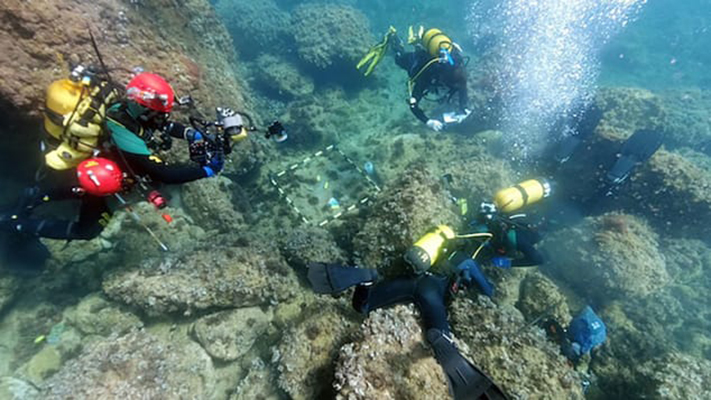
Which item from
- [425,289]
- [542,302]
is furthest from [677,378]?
[425,289]

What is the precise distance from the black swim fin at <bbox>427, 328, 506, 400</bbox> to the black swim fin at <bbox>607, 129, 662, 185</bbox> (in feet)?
20.8

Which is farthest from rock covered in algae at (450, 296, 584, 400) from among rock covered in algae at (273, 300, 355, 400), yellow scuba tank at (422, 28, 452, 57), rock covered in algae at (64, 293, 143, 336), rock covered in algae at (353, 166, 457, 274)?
yellow scuba tank at (422, 28, 452, 57)

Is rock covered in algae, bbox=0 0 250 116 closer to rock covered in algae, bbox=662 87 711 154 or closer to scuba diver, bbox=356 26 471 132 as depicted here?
scuba diver, bbox=356 26 471 132

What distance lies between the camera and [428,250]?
4570 mm

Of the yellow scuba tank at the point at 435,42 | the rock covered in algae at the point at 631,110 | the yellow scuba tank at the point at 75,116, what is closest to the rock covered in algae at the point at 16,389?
the yellow scuba tank at the point at 75,116

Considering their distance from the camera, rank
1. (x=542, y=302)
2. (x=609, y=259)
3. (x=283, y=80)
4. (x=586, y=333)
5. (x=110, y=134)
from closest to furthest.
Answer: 1. (x=110, y=134)
2. (x=586, y=333)
3. (x=542, y=302)
4. (x=609, y=259)
5. (x=283, y=80)

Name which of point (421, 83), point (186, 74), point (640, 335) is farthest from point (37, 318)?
point (640, 335)

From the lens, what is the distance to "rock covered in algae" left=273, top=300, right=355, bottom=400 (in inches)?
167

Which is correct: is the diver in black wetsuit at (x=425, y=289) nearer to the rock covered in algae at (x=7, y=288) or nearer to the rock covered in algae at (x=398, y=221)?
the rock covered in algae at (x=398, y=221)

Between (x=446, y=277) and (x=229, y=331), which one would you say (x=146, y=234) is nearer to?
(x=229, y=331)

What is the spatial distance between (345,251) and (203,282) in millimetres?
2291

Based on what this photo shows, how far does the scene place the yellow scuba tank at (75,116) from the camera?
12.6 ft

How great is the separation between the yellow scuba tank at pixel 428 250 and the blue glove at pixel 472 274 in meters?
0.44

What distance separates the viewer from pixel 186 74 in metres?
6.36
